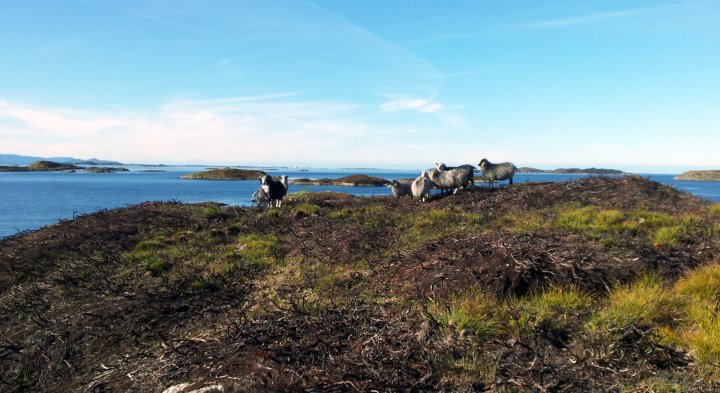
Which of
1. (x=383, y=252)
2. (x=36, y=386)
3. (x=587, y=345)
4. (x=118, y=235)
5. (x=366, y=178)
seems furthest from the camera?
(x=366, y=178)

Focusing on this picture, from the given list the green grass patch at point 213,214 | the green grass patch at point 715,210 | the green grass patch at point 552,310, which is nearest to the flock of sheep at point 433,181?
the green grass patch at point 213,214

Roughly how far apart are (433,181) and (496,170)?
231 inches

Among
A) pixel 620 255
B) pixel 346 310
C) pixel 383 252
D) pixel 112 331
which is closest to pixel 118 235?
pixel 112 331

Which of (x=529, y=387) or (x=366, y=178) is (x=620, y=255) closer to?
(x=529, y=387)

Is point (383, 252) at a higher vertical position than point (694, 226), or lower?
lower

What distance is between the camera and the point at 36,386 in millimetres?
7016

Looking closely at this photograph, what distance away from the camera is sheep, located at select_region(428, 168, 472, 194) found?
24.4m

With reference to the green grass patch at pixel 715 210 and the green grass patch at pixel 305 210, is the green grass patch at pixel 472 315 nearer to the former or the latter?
the green grass patch at pixel 305 210

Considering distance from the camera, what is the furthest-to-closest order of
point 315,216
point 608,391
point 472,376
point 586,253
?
1. point 315,216
2. point 586,253
3. point 472,376
4. point 608,391

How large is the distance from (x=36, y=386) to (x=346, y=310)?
5.50m

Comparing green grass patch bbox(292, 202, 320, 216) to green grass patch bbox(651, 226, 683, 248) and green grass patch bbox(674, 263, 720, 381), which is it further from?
green grass patch bbox(674, 263, 720, 381)

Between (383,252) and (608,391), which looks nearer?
(608,391)

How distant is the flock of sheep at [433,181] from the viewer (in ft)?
75.8

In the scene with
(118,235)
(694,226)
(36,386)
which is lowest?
(36,386)
